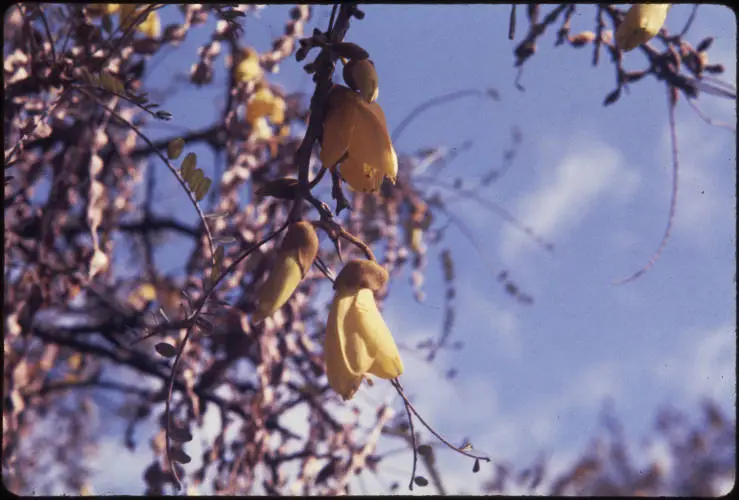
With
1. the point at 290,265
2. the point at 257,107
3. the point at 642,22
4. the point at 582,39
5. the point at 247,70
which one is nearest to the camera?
the point at 290,265

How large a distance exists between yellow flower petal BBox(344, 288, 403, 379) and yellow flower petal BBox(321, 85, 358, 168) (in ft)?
0.41

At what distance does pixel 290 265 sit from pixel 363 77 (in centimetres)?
17

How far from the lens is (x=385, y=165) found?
59cm

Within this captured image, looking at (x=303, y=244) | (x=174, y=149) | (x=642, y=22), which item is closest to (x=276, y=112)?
(x=174, y=149)

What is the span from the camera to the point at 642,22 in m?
0.73

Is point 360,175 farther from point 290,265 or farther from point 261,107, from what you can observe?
point 261,107

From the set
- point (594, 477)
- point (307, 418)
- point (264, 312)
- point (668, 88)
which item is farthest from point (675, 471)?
point (264, 312)

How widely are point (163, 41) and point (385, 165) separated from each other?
778 mm

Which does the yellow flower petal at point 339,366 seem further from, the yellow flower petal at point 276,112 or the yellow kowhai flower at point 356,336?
the yellow flower petal at point 276,112

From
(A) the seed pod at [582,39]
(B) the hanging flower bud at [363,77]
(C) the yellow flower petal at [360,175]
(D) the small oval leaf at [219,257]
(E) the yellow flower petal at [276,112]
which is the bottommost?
(D) the small oval leaf at [219,257]

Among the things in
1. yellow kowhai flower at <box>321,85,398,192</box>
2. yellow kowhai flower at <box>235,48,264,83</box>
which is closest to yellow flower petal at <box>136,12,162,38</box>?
yellow kowhai flower at <box>235,48,264,83</box>

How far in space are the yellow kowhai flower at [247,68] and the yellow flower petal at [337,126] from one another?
76cm

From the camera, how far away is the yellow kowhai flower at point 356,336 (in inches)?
21.5

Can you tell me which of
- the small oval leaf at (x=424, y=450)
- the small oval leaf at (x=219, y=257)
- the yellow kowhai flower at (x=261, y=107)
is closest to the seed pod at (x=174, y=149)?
the small oval leaf at (x=219, y=257)
